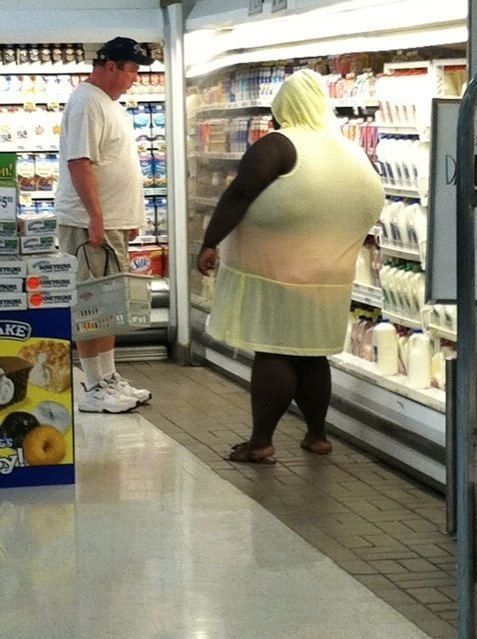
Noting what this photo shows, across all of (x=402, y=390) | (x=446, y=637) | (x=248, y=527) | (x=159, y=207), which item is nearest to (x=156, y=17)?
(x=159, y=207)

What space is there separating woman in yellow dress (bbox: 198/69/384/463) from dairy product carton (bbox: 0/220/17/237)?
3.01 ft

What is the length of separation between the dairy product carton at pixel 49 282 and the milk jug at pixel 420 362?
1.67 meters

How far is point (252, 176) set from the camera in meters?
6.75

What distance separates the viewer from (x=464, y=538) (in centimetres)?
345

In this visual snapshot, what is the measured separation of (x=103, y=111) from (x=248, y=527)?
307 centimetres

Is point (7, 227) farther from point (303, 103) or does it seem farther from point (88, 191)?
point (88, 191)

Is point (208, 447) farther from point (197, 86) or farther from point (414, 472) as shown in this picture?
A: point (197, 86)

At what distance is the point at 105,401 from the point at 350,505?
238 cm

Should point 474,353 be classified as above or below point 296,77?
below

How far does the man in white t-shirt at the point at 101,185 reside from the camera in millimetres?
8148

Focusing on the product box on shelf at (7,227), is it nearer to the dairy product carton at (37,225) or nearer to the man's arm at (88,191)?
the dairy product carton at (37,225)

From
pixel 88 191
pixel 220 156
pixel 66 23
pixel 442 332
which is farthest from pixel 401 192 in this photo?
pixel 66 23

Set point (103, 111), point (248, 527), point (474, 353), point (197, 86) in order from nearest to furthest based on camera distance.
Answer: point (474, 353), point (248, 527), point (103, 111), point (197, 86)

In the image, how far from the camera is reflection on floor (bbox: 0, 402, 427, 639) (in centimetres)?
478
